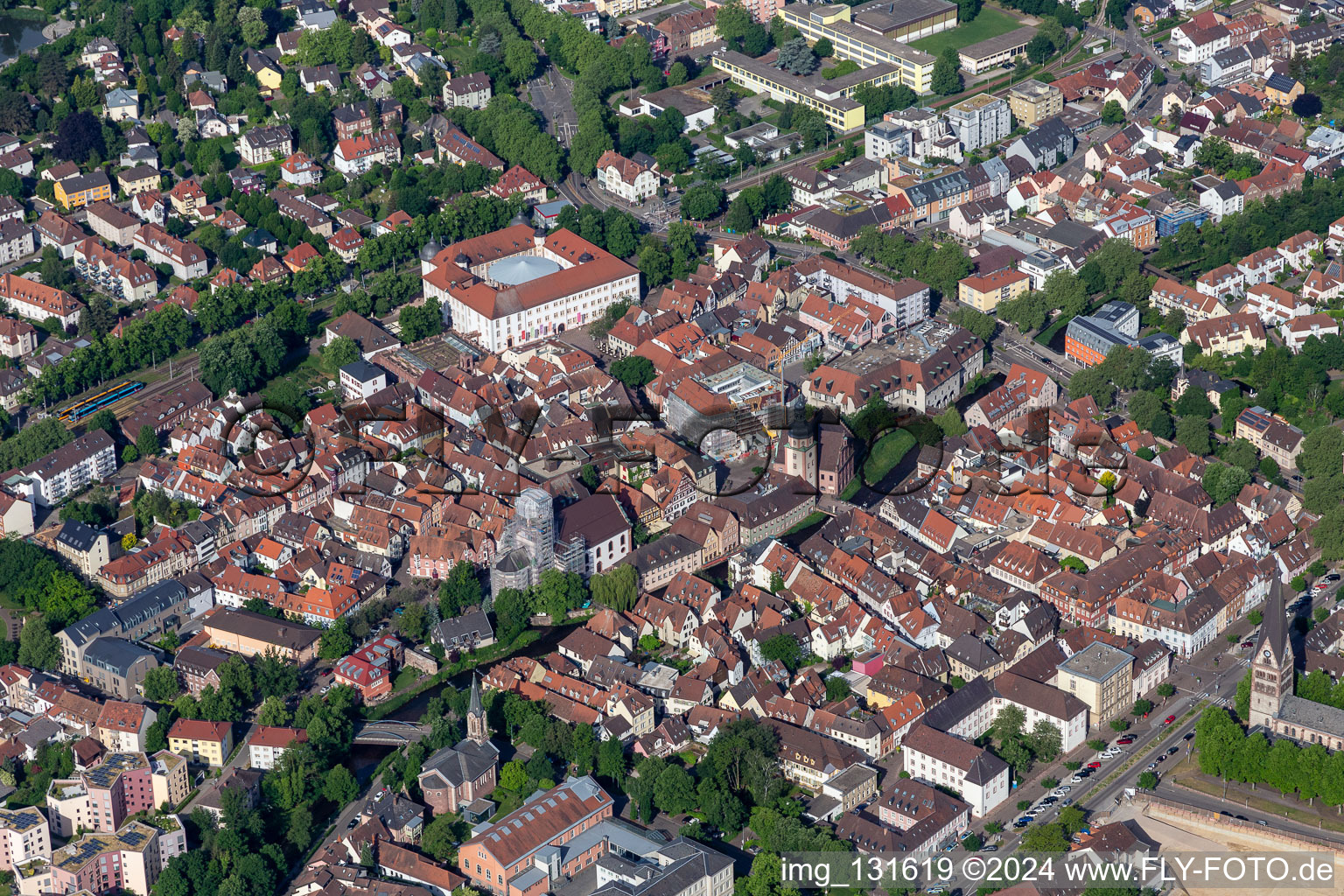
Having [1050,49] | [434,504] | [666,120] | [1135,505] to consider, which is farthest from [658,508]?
[1050,49]

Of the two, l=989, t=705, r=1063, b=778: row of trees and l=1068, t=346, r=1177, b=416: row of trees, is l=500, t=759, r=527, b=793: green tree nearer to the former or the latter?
l=989, t=705, r=1063, b=778: row of trees

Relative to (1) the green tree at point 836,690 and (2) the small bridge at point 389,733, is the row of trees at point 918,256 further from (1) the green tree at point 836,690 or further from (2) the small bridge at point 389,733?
(2) the small bridge at point 389,733

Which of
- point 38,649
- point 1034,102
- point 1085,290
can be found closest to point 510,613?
point 38,649

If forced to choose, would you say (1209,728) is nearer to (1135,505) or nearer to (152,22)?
(1135,505)

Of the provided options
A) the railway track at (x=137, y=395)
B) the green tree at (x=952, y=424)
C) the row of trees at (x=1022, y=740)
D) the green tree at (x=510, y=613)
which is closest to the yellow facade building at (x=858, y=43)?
the green tree at (x=952, y=424)

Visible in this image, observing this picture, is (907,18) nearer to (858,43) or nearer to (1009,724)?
(858,43)

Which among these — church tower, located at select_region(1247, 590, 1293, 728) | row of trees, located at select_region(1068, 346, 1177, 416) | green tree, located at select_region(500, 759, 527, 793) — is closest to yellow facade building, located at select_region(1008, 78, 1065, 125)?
row of trees, located at select_region(1068, 346, 1177, 416)
